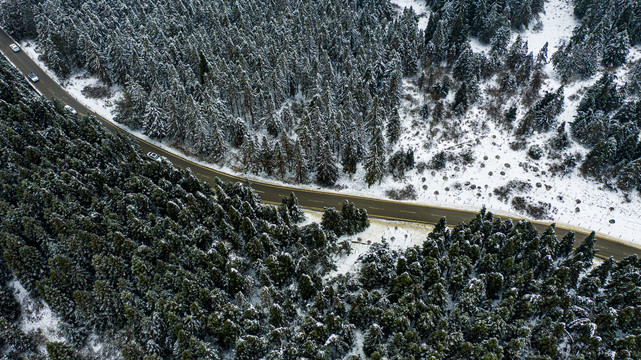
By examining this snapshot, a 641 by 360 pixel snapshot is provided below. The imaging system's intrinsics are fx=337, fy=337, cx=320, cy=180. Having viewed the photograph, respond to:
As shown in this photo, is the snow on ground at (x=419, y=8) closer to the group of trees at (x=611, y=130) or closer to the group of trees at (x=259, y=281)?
the group of trees at (x=611, y=130)

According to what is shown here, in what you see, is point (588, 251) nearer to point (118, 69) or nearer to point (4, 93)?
point (118, 69)

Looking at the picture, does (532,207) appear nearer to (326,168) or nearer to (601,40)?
(326,168)

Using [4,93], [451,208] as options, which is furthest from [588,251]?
[4,93]

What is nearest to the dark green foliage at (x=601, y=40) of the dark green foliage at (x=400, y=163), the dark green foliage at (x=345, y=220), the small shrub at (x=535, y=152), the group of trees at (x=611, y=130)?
Result: the group of trees at (x=611, y=130)

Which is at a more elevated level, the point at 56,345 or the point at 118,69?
the point at 118,69

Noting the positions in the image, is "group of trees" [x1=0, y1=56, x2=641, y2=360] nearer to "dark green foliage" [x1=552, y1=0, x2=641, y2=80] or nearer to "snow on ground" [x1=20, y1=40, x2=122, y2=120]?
"snow on ground" [x1=20, y1=40, x2=122, y2=120]
